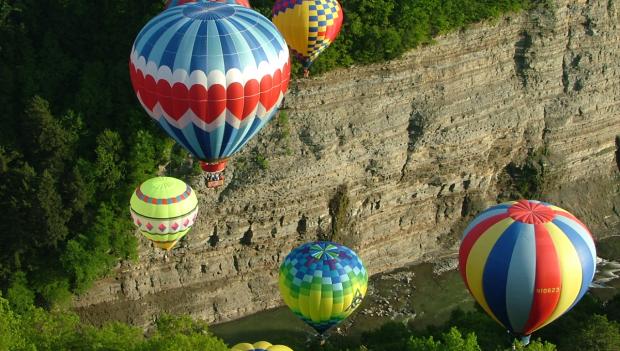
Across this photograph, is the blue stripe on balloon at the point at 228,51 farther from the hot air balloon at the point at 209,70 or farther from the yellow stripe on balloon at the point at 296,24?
the yellow stripe on balloon at the point at 296,24

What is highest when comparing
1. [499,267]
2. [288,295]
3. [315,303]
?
[499,267]

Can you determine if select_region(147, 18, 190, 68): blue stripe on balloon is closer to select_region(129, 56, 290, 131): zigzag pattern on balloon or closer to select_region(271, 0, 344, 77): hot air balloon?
select_region(129, 56, 290, 131): zigzag pattern on balloon

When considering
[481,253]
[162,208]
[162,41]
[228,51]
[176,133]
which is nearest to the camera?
[481,253]

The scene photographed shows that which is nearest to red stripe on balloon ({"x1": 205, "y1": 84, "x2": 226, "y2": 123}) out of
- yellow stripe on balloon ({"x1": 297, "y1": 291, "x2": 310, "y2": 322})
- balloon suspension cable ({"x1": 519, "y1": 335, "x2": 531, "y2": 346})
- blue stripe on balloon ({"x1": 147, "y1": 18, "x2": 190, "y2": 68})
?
blue stripe on balloon ({"x1": 147, "y1": 18, "x2": 190, "y2": 68})

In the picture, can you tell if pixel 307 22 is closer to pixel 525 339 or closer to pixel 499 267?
pixel 499 267

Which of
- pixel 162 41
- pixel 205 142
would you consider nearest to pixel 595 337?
pixel 205 142

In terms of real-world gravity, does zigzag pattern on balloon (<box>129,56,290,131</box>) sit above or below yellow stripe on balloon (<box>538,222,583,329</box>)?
above

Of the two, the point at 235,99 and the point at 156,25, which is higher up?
the point at 156,25
